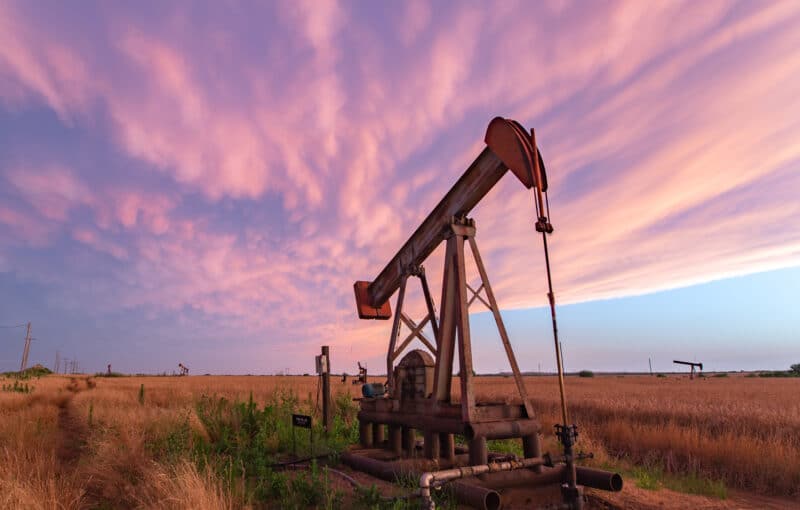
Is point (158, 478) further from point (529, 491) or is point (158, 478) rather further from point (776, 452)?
point (776, 452)

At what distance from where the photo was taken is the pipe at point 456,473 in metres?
5.33

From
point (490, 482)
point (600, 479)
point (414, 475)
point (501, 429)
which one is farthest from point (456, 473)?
point (600, 479)

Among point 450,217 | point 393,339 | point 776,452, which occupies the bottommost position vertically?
point 776,452

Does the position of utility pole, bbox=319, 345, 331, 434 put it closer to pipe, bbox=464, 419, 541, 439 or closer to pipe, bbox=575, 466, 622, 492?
pipe, bbox=464, 419, 541, 439

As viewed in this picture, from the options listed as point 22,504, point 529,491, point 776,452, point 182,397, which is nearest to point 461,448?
point 529,491

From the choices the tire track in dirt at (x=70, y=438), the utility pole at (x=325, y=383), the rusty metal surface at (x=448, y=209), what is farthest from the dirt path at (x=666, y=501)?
the tire track in dirt at (x=70, y=438)

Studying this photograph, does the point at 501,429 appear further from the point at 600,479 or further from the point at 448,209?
the point at 448,209

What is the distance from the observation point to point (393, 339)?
10.0 metres

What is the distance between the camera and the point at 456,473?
5.80 m

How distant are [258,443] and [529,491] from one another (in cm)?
702

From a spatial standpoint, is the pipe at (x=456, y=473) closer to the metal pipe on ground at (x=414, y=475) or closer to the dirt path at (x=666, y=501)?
the metal pipe on ground at (x=414, y=475)

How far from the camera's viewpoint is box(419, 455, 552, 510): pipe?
5334 mm

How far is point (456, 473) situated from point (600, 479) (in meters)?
2.01

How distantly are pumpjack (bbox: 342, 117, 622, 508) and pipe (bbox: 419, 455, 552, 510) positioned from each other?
0.06 feet
